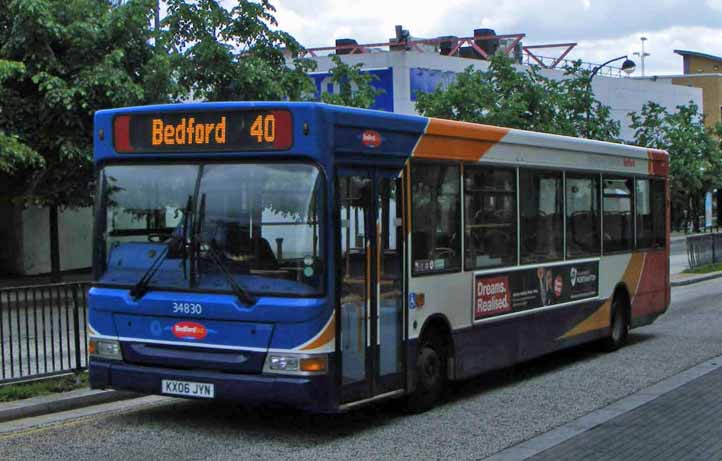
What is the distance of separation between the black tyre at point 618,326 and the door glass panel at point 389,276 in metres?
5.87

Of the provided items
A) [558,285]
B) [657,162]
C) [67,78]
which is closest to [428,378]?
[558,285]

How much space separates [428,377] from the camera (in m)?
9.80

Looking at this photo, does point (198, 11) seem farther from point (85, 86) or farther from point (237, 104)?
point (237, 104)

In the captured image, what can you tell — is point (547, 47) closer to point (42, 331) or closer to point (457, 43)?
point (457, 43)

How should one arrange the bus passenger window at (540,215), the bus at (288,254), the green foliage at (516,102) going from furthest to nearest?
the green foliage at (516,102), the bus passenger window at (540,215), the bus at (288,254)

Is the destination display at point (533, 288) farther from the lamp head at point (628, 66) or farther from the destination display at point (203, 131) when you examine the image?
the lamp head at point (628, 66)

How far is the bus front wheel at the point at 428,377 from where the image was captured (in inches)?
380

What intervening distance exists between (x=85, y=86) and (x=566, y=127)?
15.7m

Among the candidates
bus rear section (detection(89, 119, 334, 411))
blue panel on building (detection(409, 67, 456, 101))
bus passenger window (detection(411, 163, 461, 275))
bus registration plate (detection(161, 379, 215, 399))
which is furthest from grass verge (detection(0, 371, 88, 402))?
blue panel on building (detection(409, 67, 456, 101))

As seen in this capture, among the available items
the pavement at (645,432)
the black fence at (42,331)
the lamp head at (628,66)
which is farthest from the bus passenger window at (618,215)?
the lamp head at (628,66)

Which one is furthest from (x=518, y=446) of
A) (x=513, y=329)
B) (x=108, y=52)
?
(x=108, y=52)

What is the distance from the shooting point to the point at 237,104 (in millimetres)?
8656

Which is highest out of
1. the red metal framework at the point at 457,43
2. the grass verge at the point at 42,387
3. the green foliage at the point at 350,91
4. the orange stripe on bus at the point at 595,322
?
the red metal framework at the point at 457,43

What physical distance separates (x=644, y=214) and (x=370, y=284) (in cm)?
761
